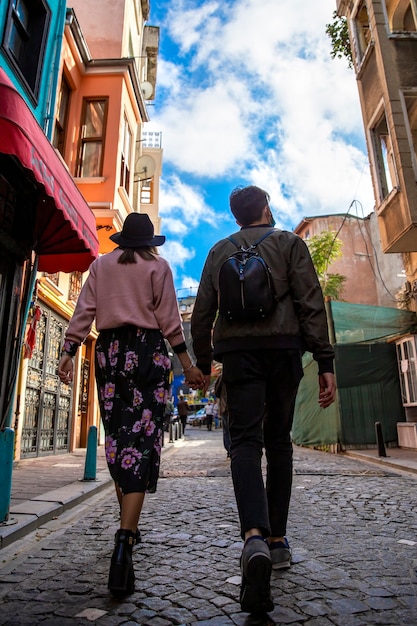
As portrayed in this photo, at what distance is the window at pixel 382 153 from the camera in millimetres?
10914

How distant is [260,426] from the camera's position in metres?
2.40

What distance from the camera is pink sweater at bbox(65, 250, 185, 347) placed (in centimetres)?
281

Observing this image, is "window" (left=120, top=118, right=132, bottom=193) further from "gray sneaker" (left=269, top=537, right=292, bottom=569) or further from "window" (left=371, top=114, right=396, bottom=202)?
"gray sneaker" (left=269, top=537, right=292, bottom=569)

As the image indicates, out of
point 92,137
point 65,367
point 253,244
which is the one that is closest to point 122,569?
point 65,367

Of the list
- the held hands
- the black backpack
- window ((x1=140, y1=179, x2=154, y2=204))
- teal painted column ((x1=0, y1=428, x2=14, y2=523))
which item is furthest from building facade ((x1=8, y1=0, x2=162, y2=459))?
window ((x1=140, y1=179, x2=154, y2=204))

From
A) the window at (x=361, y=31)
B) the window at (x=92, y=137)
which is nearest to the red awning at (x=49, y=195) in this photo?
the window at (x=92, y=137)

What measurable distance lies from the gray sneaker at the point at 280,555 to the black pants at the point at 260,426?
0.22 ft

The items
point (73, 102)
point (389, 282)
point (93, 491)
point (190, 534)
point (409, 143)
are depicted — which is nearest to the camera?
point (190, 534)

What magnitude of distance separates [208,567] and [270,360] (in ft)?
4.18

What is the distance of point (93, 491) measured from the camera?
565cm

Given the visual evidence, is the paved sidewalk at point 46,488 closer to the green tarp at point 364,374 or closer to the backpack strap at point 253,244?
the green tarp at point 364,374

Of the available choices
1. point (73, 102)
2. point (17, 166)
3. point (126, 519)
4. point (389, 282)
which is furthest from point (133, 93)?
point (389, 282)

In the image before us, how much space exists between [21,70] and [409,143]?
292 inches

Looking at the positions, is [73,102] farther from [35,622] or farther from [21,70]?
[35,622]
